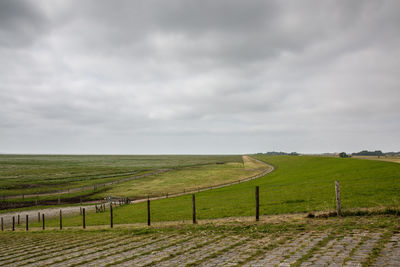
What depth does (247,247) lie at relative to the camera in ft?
30.2

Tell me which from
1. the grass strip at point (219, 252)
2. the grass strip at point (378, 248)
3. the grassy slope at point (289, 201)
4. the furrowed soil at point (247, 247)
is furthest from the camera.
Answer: the grassy slope at point (289, 201)

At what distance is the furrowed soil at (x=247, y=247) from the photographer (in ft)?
24.7

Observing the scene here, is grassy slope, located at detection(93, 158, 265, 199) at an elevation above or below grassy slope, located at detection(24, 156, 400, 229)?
below

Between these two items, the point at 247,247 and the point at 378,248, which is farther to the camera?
the point at 247,247

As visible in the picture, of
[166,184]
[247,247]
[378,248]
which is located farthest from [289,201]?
[166,184]

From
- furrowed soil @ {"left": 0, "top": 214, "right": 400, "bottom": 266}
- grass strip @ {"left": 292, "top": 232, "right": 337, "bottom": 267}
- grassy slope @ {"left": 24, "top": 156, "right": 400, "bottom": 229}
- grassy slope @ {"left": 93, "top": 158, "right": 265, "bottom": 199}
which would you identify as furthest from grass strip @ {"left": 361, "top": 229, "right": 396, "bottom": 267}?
grassy slope @ {"left": 93, "top": 158, "right": 265, "bottom": 199}

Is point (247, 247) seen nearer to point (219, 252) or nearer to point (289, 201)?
point (219, 252)

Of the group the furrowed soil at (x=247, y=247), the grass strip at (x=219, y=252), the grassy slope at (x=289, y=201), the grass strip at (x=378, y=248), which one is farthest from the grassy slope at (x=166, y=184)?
the grass strip at (x=378, y=248)

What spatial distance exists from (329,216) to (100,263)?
11.9m

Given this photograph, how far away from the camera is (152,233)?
43.5 ft

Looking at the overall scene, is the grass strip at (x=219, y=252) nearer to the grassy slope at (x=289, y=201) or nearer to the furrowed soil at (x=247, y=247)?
the furrowed soil at (x=247, y=247)

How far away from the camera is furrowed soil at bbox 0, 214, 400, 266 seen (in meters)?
7.53

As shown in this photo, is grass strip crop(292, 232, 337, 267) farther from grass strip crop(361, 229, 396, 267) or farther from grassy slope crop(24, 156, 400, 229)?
grassy slope crop(24, 156, 400, 229)

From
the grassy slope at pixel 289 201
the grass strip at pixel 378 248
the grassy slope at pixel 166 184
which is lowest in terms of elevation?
the grassy slope at pixel 166 184
